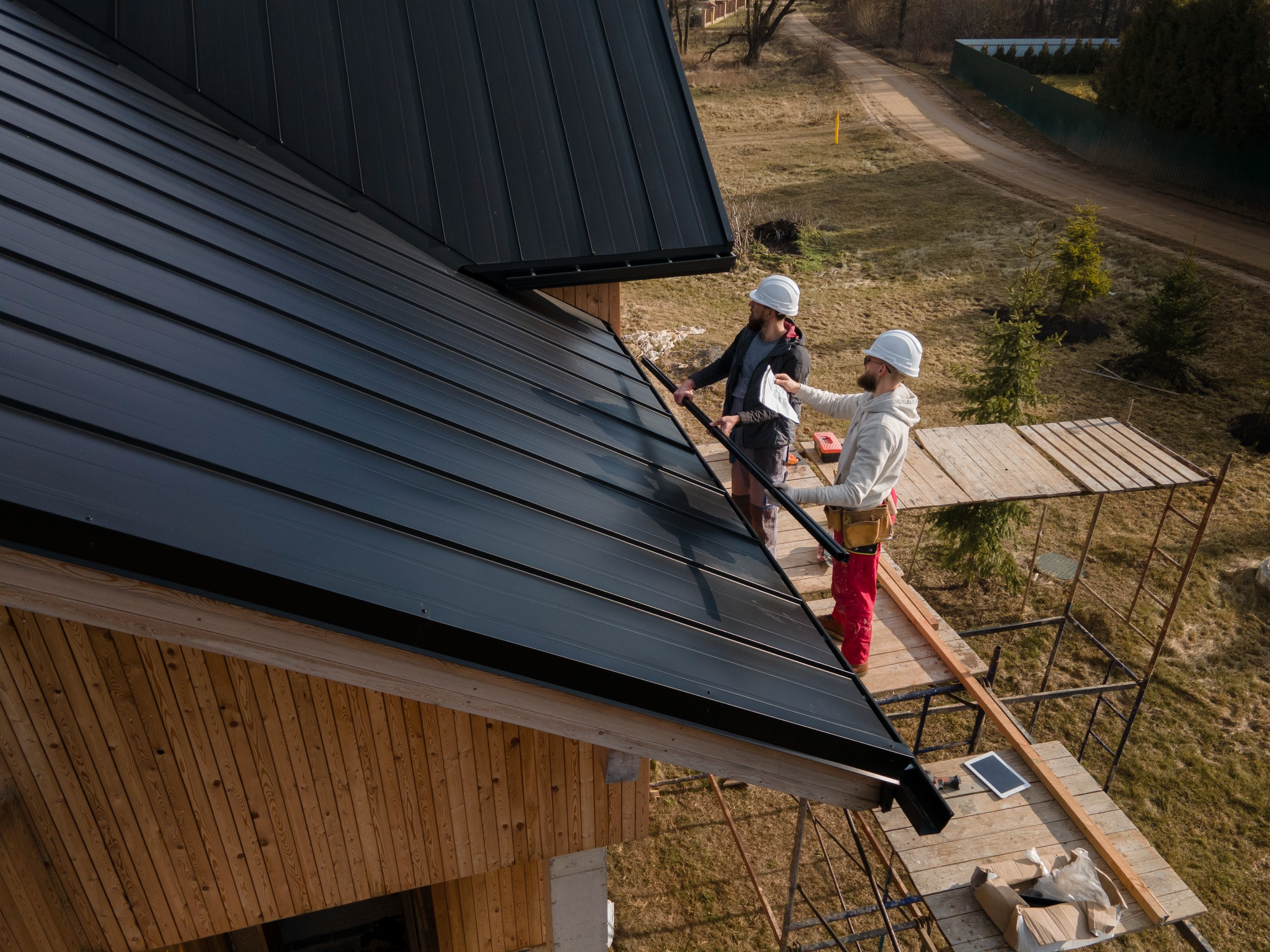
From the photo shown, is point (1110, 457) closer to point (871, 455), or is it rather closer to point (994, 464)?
point (994, 464)

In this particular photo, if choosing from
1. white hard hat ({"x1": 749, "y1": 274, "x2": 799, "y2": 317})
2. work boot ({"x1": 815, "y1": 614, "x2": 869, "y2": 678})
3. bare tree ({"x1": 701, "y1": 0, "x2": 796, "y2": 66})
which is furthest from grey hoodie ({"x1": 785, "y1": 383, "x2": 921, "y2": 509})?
bare tree ({"x1": 701, "y1": 0, "x2": 796, "y2": 66})

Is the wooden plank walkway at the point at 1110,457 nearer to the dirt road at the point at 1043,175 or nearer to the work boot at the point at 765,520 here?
the work boot at the point at 765,520

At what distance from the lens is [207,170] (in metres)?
4.59

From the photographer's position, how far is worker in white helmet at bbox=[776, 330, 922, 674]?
5211mm

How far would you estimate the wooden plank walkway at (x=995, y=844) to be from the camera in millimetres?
5594

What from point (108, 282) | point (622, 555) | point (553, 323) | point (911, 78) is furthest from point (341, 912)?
point (911, 78)

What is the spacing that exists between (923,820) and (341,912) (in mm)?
6061

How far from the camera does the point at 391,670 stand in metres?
2.46

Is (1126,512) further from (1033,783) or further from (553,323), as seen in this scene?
(553,323)

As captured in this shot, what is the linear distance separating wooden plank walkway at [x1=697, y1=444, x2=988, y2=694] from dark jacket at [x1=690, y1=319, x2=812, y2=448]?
1157 mm

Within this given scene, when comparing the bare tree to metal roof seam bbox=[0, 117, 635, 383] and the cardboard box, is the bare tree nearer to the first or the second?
metal roof seam bbox=[0, 117, 635, 383]

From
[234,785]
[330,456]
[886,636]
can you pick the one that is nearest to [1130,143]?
[886,636]

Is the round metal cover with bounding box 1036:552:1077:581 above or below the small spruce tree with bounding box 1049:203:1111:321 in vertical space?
below

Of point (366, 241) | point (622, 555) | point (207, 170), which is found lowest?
point (622, 555)
